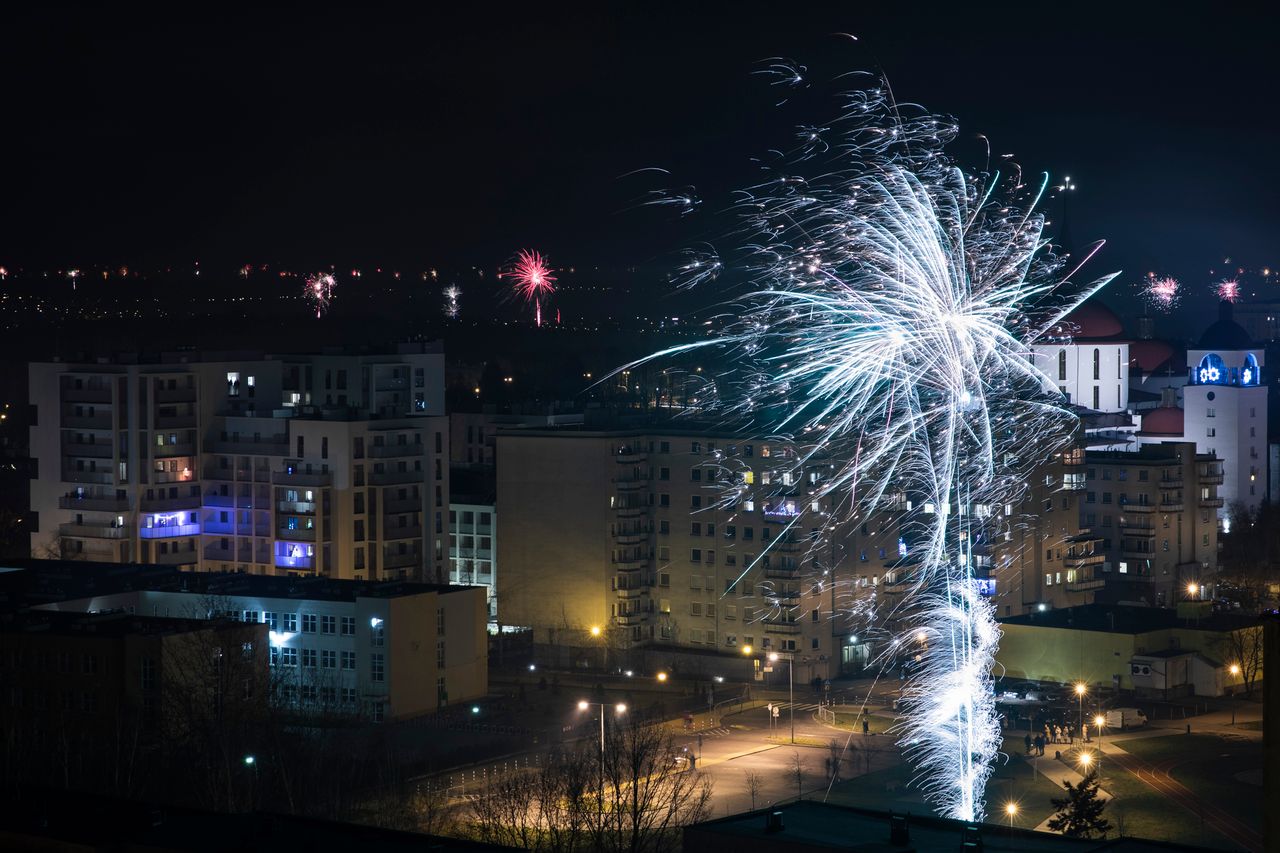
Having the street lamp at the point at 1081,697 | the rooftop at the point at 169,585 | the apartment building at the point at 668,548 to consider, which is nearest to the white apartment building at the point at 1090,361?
the apartment building at the point at 668,548

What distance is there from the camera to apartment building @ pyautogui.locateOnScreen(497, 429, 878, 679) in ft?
94.0

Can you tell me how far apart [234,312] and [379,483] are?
5088 cm

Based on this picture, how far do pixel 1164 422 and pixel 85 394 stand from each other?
2325 centimetres

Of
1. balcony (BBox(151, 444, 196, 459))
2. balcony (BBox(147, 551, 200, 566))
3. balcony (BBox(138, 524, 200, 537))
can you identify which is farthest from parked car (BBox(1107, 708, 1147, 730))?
balcony (BBox(151, 444, 196, 459))

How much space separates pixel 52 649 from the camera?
21422 millimetres

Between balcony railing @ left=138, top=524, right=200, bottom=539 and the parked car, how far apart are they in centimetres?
1573

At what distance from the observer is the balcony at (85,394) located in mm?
33156

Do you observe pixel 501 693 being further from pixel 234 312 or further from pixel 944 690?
pixel 234 312

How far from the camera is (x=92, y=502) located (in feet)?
109

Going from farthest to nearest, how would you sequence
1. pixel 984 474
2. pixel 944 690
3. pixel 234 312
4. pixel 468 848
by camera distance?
pixel 234 312 < pixel 984 474 < pixel 944 690 < pixel 468 848

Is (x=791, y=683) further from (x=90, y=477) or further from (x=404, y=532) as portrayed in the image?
(x=90, y=477)

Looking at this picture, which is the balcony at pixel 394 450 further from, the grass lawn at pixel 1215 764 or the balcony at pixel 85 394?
the grass lawn at pixel 1215 764

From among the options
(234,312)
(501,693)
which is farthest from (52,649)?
(234,312)

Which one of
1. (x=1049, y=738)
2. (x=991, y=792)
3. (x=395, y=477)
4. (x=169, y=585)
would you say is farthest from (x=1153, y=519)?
(x=169, y=585)
